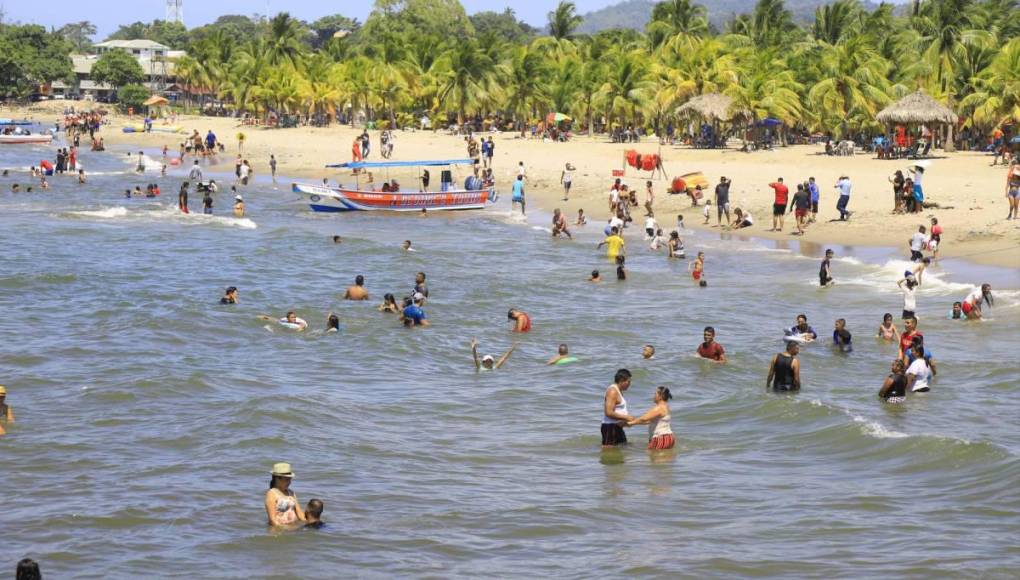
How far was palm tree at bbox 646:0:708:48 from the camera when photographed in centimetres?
7112

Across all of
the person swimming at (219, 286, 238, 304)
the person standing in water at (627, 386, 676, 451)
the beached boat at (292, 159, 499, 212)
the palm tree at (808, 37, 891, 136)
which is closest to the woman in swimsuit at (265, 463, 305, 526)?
the person standing in water at (627, 386, 676, 451)

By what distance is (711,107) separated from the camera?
4972cm

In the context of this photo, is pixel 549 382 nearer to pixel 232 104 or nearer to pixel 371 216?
pixel 371 216

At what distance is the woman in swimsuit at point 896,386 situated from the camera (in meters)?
16.1

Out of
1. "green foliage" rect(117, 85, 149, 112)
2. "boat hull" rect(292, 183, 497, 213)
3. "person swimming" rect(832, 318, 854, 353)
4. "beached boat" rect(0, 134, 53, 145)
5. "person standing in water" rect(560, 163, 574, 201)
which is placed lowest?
"person swimming" rect(832, 318, 854, 353)

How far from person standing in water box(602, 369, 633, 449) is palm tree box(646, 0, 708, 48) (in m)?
57.8

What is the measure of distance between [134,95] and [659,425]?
104532 mm

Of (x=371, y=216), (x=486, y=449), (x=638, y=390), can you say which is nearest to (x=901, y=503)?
(x=486, y=449)

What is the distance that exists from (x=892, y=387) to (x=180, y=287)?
16.5 meters

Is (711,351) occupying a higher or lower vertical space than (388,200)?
lower

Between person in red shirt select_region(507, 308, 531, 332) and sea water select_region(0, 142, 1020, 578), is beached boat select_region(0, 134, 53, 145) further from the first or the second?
person in red shirt select_region(507, 308, 531, 332)

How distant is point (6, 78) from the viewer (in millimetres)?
112750

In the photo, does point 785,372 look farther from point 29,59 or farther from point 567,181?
point 29,59

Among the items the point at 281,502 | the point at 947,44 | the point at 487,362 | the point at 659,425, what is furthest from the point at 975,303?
the point at 947,44
